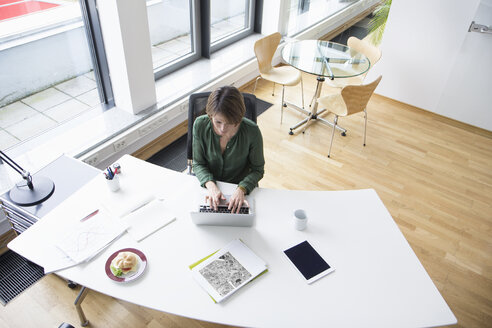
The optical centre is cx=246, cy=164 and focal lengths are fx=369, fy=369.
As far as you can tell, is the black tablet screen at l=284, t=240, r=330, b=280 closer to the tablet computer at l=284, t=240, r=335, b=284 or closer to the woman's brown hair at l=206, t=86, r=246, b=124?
the tablet computer at l=284, t=240, r=335, b=284

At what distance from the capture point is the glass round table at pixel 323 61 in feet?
12.1

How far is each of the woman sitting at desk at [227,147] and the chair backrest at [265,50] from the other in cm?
211

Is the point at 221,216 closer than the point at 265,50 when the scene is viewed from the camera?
Yes

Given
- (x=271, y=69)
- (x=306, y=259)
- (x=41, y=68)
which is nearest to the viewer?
(x=306, y=259)

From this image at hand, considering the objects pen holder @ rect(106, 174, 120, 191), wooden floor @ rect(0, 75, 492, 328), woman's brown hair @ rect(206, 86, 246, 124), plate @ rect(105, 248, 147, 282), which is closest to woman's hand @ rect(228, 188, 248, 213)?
woman's brown hair @ rect(206, 86, 246, 124)

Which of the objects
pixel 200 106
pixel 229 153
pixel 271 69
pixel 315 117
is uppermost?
pixel 200 106

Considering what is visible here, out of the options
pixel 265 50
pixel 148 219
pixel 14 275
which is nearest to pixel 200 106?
pixel 148 219

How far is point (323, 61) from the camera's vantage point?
3.84 metres

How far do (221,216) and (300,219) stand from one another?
40 centimetres

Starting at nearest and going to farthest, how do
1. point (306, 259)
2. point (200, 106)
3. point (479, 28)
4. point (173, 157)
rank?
1. point (306, 259)
2. point (200, 106)
3. point (173, 157)
4. point (479, 28)

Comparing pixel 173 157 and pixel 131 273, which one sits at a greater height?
pixel 131 273

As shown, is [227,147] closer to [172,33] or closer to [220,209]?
[220,209]

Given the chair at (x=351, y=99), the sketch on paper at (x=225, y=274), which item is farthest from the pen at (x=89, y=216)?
the chair at (x=351, y=99)

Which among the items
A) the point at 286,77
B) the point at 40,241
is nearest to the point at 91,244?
the point at 40,241
